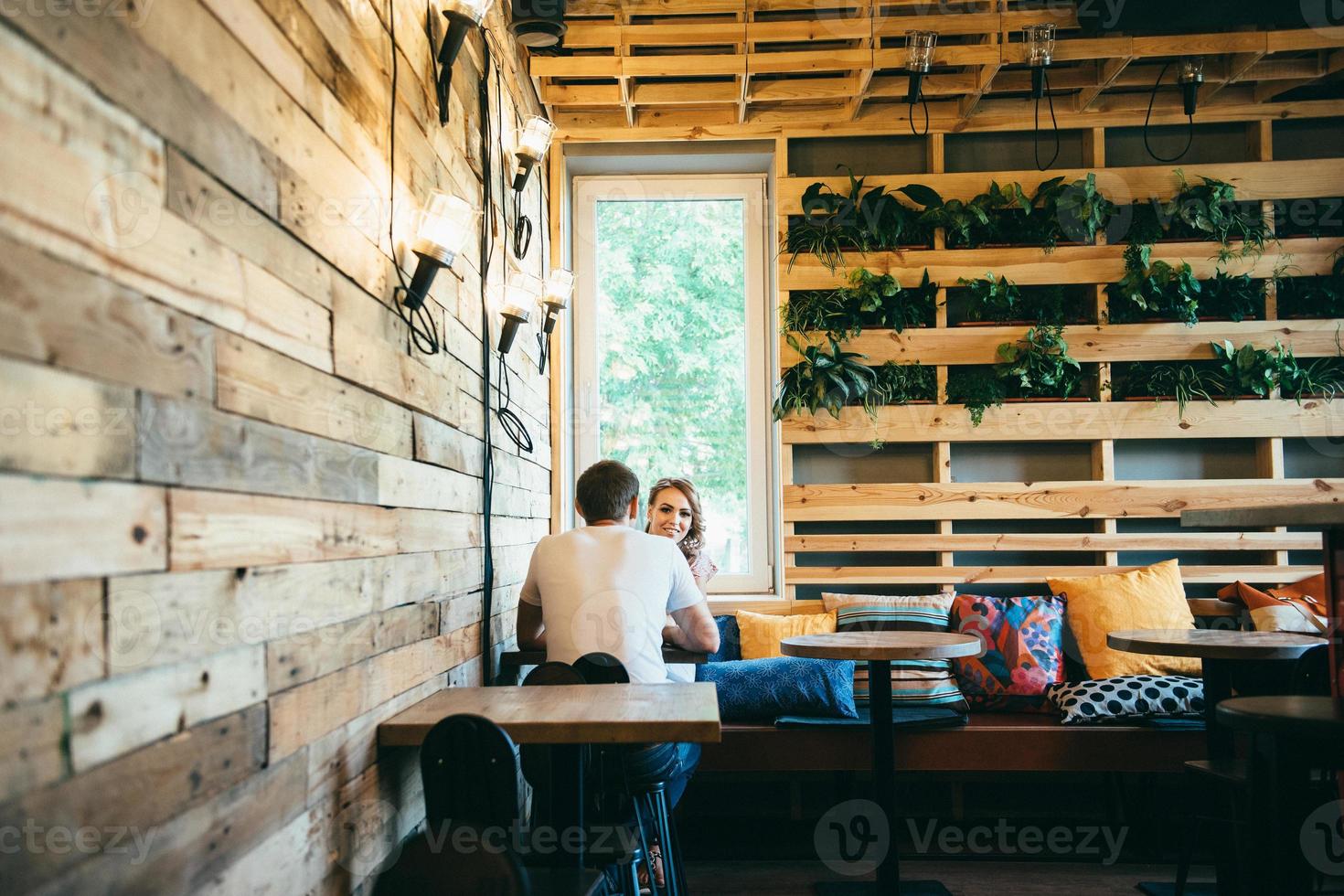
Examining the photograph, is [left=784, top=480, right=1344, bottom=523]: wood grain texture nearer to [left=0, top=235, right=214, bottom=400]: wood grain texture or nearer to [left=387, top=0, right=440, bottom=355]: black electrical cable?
[left=387, top=0, right=440, bottom=355]: black electrical cable

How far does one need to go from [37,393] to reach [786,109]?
13.1 feet

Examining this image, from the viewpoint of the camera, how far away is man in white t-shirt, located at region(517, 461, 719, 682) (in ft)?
8.61

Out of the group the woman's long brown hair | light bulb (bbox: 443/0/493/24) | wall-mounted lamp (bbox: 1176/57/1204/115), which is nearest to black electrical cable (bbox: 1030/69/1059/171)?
wall-mounted lamp (bbox: 1176/57/1204/115)

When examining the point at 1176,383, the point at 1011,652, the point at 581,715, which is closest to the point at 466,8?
the point at 581,715

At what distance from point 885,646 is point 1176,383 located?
7.59 feet

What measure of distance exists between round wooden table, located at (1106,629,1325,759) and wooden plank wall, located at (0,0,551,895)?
7.26 feet

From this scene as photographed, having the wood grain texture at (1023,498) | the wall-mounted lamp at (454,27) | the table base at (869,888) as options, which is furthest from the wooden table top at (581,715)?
the wood grain texture at (1023,498)

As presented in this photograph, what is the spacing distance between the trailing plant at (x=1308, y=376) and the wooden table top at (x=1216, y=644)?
1.43 m

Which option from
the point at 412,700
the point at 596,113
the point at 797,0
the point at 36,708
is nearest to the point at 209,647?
the point at 36,708

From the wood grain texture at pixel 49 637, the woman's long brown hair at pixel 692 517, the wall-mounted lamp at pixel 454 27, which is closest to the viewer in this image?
the wood grain texture at pixel 49 637

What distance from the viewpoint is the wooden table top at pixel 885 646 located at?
2736 mm

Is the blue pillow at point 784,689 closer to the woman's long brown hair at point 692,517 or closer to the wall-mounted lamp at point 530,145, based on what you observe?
the woman's long brown hair at point 692,517

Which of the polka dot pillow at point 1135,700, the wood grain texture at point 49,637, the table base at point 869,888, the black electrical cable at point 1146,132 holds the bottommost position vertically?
the table base at point 869,888

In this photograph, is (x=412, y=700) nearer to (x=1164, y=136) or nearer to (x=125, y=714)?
(x=125, y=714)
